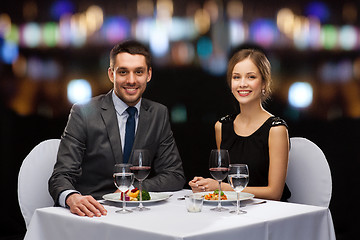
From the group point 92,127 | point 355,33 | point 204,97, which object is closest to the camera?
point 92,127

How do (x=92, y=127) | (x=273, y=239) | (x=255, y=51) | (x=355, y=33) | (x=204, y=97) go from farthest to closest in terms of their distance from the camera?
(x=204, y=97)
(x=355, y=33)
(x=255, y=51)
(x=92, y=127)
(x=273, y=239)

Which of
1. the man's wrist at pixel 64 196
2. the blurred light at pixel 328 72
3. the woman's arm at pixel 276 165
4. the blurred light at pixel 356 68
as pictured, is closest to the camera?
the man's wrist at pixel 64 196

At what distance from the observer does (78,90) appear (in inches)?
170

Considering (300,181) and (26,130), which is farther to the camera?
(26,130)

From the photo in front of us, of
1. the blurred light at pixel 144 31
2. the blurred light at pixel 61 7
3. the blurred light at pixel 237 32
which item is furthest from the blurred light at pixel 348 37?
the blurred light at pixel 61 7

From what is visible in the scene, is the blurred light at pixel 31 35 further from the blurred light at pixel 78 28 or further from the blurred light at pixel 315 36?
the blurred light at pixel 315 36

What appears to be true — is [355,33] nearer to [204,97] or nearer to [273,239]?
[204,97]

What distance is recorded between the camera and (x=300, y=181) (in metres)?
2.28

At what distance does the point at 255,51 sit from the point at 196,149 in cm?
197

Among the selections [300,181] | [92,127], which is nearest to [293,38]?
[300,181]

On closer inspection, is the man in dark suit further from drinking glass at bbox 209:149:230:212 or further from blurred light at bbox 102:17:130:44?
blurred light at bbox 102:17:130:44

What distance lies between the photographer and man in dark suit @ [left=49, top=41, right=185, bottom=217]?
213 cm

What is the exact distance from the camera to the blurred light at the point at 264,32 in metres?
4.08

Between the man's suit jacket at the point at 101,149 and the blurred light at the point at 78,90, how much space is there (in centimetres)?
203
